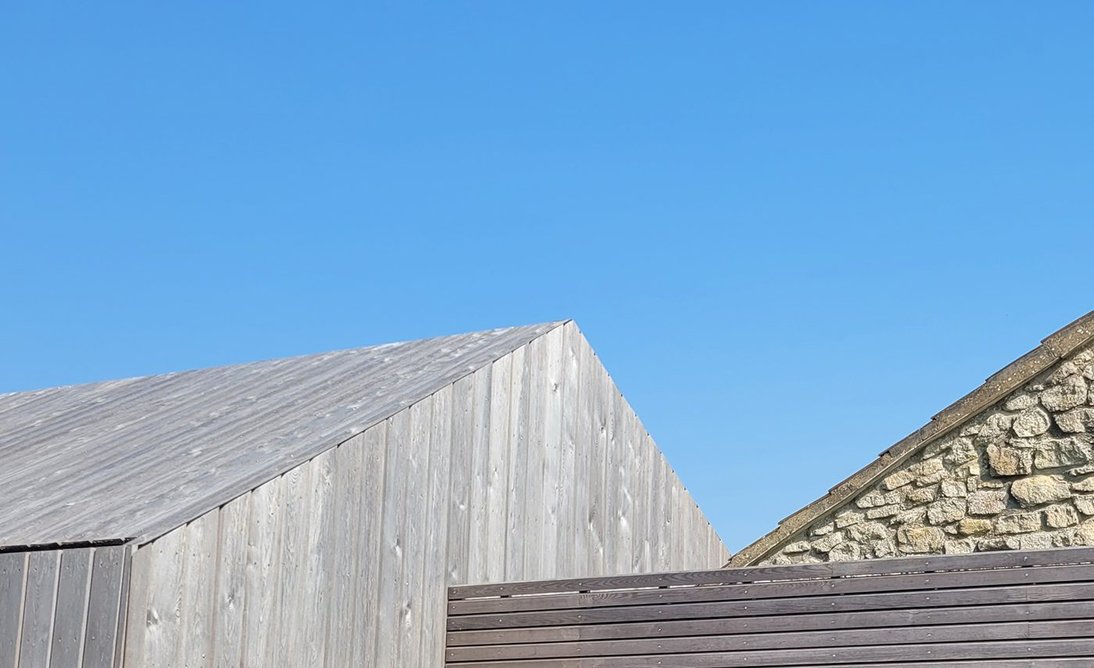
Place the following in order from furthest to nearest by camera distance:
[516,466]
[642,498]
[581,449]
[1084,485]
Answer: [642,498] < [581,449] < [516,466] < [1084,485]

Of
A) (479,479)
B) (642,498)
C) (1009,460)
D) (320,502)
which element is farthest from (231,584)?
(1009,460)

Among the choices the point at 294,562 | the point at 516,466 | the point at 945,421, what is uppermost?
the point at 945,421

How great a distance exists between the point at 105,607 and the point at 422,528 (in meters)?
2.67

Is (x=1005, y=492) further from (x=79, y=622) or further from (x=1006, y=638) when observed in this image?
(x=79, y=622)

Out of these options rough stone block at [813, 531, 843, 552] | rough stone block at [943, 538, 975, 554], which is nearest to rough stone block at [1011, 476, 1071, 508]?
rough stone block at [943, 538, 975, 554]

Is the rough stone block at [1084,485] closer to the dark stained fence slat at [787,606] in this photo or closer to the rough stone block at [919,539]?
the rough stone block at [919,539]

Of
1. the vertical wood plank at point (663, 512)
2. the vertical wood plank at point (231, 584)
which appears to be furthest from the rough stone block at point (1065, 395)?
the vertical wood plank at point (231, 584)

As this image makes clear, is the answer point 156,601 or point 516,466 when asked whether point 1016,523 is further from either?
point 156,601

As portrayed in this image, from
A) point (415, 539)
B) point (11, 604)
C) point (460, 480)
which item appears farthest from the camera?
point (460, 480)

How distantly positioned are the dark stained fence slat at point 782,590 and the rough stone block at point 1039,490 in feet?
6.44

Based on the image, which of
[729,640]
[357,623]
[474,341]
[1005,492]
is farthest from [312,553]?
[1005,492]

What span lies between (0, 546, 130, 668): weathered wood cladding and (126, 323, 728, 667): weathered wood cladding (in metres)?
0.12

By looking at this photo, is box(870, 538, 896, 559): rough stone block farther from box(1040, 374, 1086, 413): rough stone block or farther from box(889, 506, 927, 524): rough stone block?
box(1040, 374, 1086, 413): rough stone block

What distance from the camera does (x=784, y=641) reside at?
7988 mm
